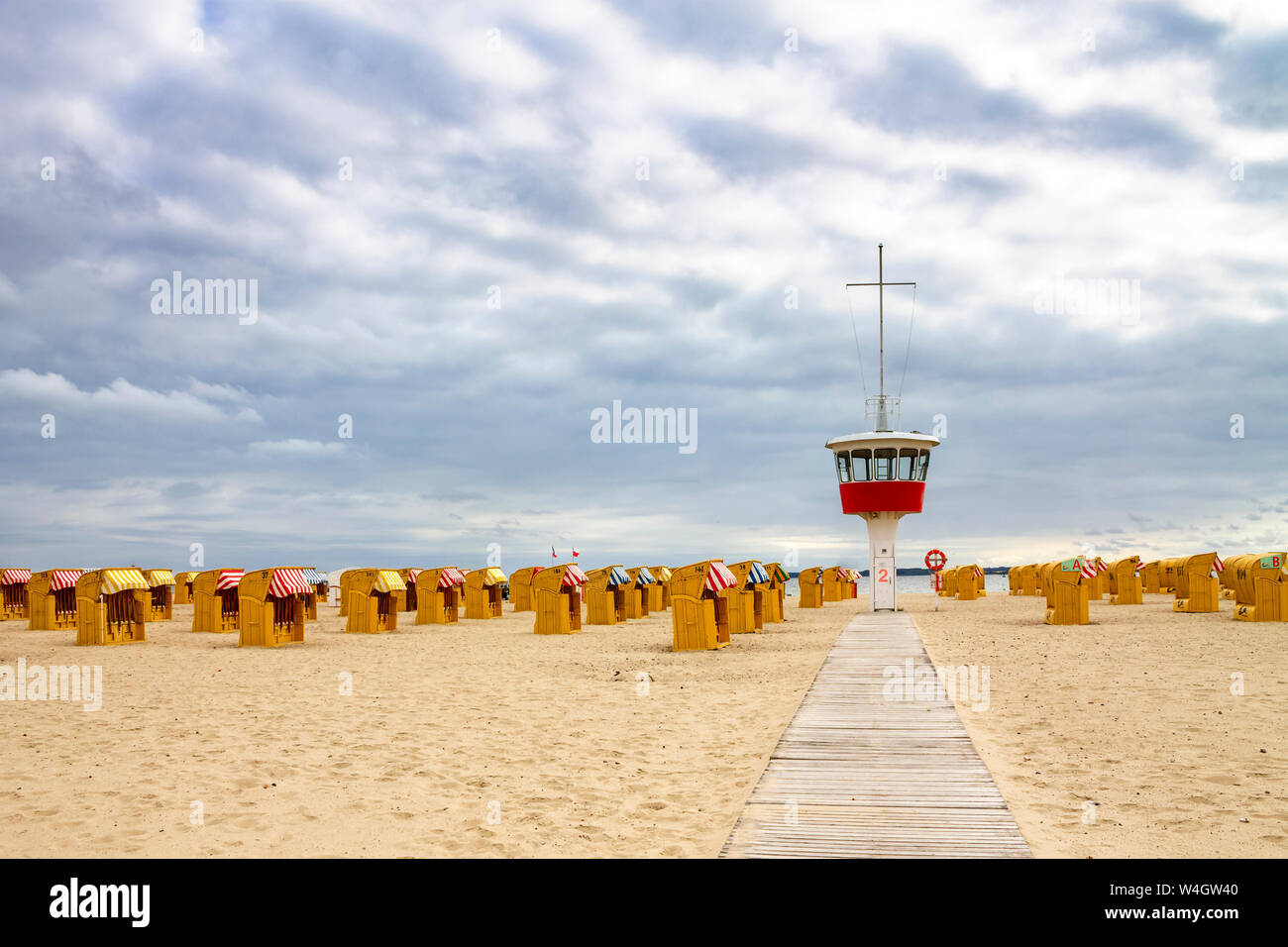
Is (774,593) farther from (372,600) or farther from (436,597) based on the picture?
(372,600)

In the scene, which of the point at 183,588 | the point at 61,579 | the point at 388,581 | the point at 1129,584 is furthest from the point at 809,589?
the point at 183,588

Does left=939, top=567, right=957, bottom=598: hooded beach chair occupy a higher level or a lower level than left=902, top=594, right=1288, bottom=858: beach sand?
lower

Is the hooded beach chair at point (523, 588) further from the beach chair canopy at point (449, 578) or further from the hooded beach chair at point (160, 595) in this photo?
the hooded beach chair at point (160, 595)

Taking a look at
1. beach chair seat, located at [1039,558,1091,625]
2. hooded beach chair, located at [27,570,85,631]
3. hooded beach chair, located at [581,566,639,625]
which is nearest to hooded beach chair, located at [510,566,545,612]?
hooded beach chair, located at [581,566,639,625]

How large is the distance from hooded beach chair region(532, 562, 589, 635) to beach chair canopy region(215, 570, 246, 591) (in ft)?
27.3

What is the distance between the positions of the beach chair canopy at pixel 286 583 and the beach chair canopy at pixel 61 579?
339 inches

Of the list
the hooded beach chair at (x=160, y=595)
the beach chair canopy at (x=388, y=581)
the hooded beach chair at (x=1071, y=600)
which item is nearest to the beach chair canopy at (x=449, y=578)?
the beach chair canopy at (x=388, y=581)

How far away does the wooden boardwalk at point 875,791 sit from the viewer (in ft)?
19.2

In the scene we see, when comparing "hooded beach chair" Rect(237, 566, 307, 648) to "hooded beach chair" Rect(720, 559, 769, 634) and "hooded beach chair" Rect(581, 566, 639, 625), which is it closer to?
"hooded beach chair" Rect(581, 566, 639, 625)

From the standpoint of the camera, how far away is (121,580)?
21.4m

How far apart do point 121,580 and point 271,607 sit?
12.8ft

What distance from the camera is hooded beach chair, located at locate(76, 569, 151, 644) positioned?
20922 millimetres

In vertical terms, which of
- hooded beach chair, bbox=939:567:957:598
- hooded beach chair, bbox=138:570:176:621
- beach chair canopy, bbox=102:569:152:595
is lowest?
hooded beach chair, bbox=939:567:957:598
